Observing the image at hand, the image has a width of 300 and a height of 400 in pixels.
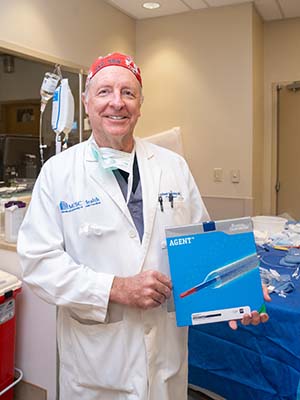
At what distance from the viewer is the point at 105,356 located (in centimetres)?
107

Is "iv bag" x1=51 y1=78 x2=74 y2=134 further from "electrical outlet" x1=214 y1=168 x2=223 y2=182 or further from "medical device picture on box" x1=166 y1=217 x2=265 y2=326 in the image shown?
"electrical outlet" x1=214 y1=168 x2=223 y2=182

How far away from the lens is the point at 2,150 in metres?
2.53

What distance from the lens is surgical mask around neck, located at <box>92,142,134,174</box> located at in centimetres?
112

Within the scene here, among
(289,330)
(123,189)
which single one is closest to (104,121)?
(123,189)

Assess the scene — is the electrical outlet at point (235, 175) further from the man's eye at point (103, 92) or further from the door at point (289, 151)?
the man's eye at point (103, 92)

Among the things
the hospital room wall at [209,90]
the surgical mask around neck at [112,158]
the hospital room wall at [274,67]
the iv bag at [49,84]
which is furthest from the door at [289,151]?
the surgical mask around neck at [112,158]

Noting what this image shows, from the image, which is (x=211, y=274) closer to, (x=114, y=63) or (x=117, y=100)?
(x=117, y=100)

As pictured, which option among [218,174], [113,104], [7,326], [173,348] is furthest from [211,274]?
[218,174]

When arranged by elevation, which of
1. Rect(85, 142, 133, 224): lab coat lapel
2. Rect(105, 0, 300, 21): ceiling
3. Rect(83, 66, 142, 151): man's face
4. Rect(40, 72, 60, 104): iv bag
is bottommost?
Rect(85, 142, 133, 224): lab coat lapel

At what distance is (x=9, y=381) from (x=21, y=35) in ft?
6.68

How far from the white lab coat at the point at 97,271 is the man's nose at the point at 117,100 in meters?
0.19

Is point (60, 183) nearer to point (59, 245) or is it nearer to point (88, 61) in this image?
point (59, 245)

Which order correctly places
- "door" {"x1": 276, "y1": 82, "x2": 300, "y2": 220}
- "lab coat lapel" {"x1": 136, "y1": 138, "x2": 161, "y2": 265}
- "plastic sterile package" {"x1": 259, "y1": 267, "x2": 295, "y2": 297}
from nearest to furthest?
1. "lab coat lapel" {"x1": 136, "y1": 138, "x2": 161, "y2": 265}
2. "plastic sterile package" {"x1": 259, "y1": 267, "x2": 295, "y2": 297}
3. "door" {"x1": 276, "y1": 82, "x2": 300, "y2": 220}

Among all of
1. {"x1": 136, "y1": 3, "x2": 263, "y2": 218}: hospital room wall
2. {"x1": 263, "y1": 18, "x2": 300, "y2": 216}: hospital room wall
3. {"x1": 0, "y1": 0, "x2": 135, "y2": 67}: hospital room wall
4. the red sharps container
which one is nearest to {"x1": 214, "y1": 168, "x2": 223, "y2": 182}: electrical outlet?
{"x1": 136, "y1": 3, "x2": 263, "y2": 218}: hospital room wall
